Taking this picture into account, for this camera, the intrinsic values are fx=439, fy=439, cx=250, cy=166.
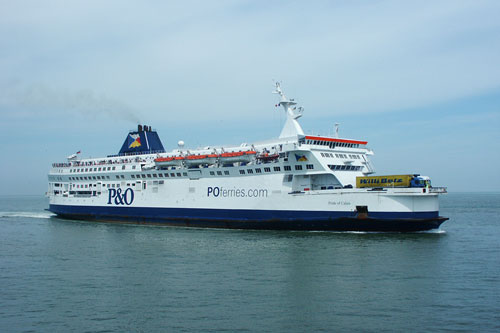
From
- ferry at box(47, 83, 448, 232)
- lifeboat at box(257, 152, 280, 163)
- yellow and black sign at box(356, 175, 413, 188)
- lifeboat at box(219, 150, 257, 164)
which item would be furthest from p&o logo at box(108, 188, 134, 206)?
yellow and black sign at box(356, 175, 413, 188)

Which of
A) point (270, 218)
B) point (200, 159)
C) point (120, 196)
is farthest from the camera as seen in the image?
point (120, 196)

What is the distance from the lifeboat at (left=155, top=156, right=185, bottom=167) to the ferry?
9 cm

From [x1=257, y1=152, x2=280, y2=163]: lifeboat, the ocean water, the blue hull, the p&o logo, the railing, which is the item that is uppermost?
[x1=257, y1=152, x2=280, y2=163]: lifeboat

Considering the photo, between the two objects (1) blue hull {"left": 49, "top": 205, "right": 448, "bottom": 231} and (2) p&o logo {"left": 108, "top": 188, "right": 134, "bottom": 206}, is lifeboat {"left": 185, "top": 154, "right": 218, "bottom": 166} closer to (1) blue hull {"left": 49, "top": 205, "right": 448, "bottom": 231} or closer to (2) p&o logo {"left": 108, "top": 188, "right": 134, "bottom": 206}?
(1) blue hull {"left": 49, "top": 205, "right": 448, "bottom": 231}

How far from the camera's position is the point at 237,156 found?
33.3 metres

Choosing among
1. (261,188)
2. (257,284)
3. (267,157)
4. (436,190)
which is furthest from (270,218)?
(257,284)

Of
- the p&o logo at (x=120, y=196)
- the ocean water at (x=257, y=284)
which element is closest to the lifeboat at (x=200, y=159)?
the p&o logo at (x=120, y=196)

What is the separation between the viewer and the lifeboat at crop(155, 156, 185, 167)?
3657 centimetres

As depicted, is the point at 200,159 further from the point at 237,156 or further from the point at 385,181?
the point at 385,181

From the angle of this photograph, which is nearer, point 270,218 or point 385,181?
point 385,181

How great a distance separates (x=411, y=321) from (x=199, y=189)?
23.9m

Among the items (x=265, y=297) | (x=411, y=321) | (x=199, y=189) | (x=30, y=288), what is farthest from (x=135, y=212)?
(x=411, y=321)

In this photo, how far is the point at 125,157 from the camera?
137 ft

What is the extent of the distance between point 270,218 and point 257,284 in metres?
13.8
